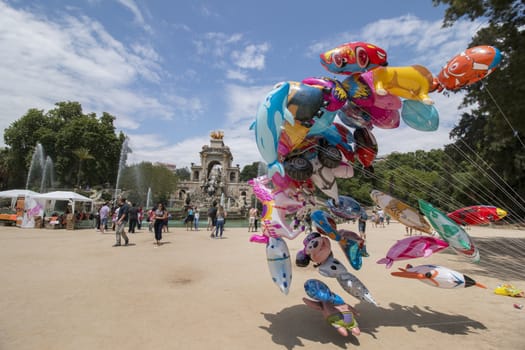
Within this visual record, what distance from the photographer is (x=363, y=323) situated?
15.2 feet

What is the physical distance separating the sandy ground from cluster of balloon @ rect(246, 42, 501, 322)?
0.83 meters

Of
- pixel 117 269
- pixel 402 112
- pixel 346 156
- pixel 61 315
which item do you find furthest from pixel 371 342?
pixel 117 269

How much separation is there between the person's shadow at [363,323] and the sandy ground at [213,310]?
2 cm

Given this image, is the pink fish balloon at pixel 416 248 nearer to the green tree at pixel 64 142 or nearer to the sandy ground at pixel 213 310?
the sandy ground at pixel 213 310

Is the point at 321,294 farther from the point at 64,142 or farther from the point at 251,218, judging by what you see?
the point at 64,142

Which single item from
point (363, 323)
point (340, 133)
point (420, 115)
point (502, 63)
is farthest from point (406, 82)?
point (502, 63)

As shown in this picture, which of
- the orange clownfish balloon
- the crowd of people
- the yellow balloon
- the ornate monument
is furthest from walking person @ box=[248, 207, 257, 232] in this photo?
the ornate monument

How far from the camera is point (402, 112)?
13.8 feet

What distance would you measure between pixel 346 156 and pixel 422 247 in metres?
1.81

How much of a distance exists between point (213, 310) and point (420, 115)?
4604mm

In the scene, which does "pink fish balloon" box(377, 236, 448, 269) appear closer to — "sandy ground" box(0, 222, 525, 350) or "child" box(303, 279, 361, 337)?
"child" box(303, 279, 361, 337)

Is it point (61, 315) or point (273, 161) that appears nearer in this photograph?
point (273, 161)

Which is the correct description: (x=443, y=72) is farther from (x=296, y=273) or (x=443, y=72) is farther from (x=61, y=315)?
(x=61, y=315)

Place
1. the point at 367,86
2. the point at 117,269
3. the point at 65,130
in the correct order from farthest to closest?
the point at 65,130 → the point at 117,269 → the point at 367,86
